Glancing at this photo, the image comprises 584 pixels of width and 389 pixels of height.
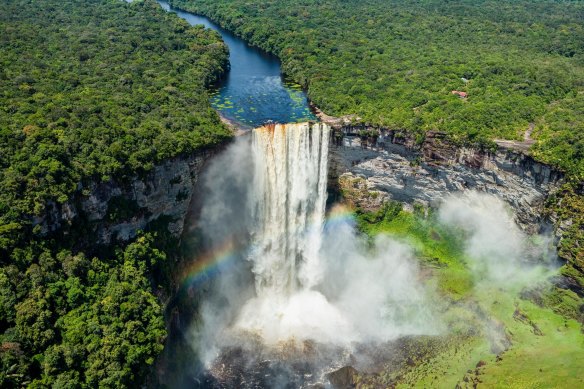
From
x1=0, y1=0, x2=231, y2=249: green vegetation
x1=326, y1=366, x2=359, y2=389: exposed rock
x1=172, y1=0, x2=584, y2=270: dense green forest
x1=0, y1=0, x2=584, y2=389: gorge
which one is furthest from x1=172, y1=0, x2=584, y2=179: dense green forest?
x1=326, y1=366, x2=359, y2=389: exposed rock

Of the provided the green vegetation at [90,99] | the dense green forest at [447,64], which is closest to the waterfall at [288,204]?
the green vegetation at [90,99]

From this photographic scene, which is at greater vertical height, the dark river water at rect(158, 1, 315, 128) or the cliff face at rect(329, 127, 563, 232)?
the dark river water at rect(158, 1, 315, 128)

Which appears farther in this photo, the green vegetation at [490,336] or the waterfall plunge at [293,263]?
the waterfall plunge at [293,263]

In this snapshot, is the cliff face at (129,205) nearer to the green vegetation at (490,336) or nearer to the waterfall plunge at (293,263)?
the waterfall plunge at (293,263)

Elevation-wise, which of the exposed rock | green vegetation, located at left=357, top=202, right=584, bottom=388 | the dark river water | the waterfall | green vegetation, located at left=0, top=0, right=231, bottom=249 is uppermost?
green vegetation, located at left=0, top=0, right=231, bottom=249

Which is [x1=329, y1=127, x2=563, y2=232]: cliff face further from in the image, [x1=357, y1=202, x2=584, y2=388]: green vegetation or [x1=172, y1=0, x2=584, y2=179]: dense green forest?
[x1=357, y1=202, x2=584, y2=388]: green vegetation

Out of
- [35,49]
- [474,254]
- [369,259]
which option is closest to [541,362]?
[474,254]
